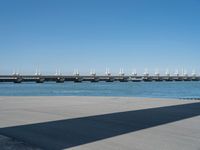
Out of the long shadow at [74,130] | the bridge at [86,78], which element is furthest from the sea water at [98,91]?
the long shadow at [74,130]

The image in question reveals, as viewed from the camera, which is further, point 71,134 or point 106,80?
point 106,80

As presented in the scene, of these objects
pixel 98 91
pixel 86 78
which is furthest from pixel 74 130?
pixel 86 78

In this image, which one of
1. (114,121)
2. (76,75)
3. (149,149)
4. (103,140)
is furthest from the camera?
(76,75)

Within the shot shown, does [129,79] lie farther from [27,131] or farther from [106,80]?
[27,131]

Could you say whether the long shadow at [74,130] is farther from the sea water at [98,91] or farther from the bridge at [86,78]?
the bridge at [86,78]

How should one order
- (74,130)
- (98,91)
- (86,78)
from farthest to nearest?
(86,78) → (98,91) → (74,130)

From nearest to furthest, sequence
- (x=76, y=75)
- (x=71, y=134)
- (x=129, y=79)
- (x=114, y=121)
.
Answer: (x=71, y=134)
(x=114, y=121)
(x=76, y=75)
(x=129, y=79)

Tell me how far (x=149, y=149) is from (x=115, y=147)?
665mm

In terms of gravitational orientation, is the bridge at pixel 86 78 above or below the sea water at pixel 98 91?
above

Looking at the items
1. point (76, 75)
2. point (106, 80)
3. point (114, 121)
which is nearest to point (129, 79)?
point (106, 80)

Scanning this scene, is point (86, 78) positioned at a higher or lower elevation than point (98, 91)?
higher

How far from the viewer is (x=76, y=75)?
114 metres

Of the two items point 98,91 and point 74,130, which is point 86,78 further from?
point 74,130

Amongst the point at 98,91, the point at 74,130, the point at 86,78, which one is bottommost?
the point at 98,91
